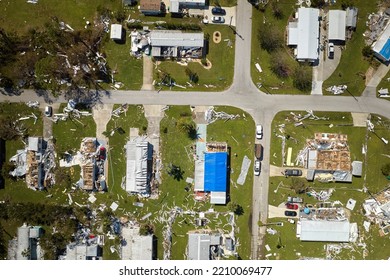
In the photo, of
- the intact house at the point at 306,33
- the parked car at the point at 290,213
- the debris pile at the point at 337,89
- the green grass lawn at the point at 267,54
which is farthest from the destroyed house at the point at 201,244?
the intact house at the point at 306,33

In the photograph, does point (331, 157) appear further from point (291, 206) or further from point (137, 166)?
point (137, 166)

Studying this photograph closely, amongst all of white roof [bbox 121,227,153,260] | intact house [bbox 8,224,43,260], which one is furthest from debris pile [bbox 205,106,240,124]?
intact house [bbox 8,224,43,260]

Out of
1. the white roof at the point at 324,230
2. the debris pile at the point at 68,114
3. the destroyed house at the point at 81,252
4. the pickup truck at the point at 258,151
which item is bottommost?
the destroyed house at the point at 81,252

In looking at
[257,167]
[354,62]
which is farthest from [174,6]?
[354,62]

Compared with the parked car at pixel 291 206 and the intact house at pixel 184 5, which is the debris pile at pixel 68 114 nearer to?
the intact house at pixel 184 5

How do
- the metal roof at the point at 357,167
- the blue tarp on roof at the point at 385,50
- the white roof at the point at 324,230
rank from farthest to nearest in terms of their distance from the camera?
the metal roof at the point at 357,167 < the white roof at the point at 324,230 < the blue tarp on roof at the point at 385,50

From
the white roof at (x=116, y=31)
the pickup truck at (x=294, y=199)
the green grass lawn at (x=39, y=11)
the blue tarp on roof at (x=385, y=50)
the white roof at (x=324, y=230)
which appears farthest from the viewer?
the pickup truck at (x=294, y=199)

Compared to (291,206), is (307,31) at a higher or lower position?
higher

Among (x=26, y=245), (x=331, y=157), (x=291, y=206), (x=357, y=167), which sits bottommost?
(x=26, y=245)
